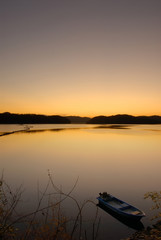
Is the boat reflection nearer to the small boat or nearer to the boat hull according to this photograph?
the boat hull

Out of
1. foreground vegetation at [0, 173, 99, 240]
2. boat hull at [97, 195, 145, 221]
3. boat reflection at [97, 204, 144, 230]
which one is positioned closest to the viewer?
foreground vegetation at [0, 173, 99, 240]

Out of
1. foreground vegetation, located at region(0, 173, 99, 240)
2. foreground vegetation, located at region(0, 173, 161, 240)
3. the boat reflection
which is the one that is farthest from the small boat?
foreground vegetation, located at region(0, 173, 99, 240)

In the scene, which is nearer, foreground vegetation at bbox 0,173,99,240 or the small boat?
foreground vegetation at bbox 0,173,99,240

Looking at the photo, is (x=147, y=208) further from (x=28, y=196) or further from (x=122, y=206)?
(x=28, y=196)

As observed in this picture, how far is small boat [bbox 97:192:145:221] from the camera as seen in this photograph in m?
15.6

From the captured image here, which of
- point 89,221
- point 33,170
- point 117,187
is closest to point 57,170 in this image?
point 33,170

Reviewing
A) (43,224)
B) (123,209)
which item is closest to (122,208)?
(123,209)

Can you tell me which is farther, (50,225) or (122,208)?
(122,208)

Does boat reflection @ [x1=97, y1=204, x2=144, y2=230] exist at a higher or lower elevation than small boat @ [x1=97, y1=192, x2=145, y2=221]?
lower

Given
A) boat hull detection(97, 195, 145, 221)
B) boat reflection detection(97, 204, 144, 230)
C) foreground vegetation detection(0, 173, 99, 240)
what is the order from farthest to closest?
boat reflection detection(97, 204, 144, 230), boat hull detection(97, 195, 145, 221), foreground vegetation detection(0, 173, 99, 240)

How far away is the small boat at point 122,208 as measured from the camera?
15.6m

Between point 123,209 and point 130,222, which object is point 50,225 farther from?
point 130,222

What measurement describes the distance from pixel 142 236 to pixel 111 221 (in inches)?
159

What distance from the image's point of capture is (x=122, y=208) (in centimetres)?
1694
